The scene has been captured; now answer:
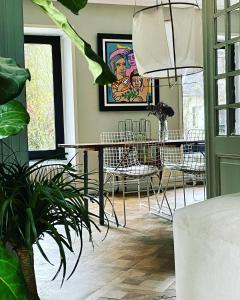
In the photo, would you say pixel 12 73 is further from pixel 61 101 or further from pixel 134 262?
pixel 61 101

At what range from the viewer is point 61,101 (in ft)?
20.5

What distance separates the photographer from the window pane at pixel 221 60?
2928 millimetres

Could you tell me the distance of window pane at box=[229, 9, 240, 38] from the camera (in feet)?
9.12

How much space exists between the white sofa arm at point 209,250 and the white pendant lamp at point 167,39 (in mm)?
2011

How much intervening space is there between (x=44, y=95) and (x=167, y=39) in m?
3.16

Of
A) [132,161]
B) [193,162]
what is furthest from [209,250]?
[132,161]

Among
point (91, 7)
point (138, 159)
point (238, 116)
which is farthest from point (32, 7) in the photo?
point (238, 116)

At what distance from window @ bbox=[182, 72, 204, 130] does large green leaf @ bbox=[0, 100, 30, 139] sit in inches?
219

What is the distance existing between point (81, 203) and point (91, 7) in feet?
16.9

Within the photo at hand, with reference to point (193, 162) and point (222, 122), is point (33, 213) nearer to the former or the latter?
point (222, 122)

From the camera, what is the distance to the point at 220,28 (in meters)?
2.96

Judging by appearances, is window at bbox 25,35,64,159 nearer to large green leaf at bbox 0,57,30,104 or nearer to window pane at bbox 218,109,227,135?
window pane at bbox 218,109,227,135

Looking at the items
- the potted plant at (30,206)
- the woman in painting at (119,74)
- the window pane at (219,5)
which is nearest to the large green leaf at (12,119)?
the potted plant at (30,206)

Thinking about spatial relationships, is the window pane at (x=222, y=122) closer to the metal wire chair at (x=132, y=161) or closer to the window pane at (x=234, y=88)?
the window pane at (x=234, y=88)
